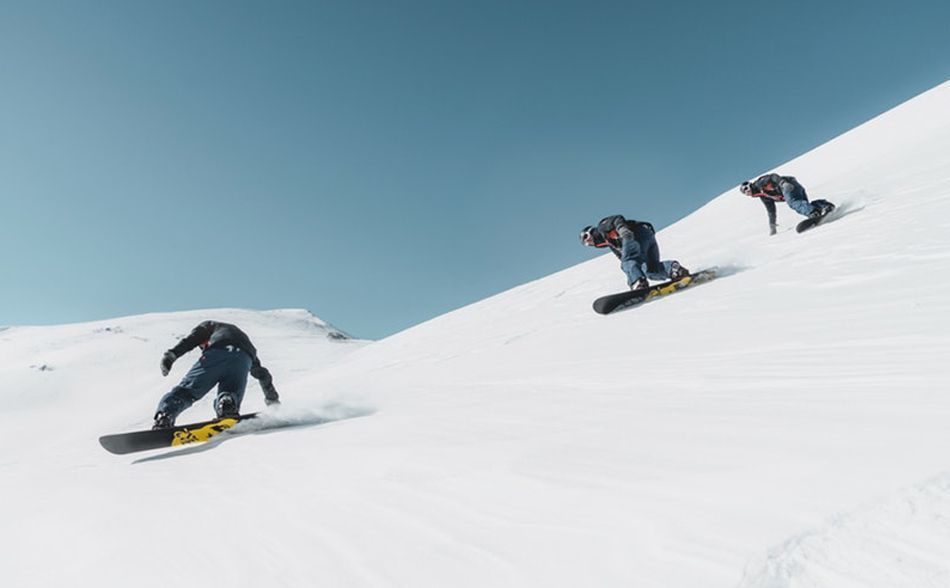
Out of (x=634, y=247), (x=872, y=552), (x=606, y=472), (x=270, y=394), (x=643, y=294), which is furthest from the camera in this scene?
(x=634, y=247)

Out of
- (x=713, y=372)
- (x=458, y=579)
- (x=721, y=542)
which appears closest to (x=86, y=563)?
(x=458, y=579)

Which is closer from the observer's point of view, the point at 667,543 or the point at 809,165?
the point at 667,543

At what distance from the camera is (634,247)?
22.8 feet

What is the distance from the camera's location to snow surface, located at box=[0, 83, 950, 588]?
1100 millimetres

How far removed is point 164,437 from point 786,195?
874 centimetres

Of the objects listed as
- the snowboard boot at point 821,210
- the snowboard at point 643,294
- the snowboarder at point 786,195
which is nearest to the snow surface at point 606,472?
the snowboard at point 643,294

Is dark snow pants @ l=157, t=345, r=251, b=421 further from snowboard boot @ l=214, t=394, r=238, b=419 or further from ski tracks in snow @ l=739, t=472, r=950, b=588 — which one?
ski tracks in snow @ l=739, t=472, r=950, b=588

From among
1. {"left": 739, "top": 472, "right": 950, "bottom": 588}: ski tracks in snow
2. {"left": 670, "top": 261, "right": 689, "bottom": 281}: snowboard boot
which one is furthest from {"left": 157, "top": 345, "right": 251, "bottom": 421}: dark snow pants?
{"left": 670, "top": 261, "right": 689, "bottom": 281}: snowboard boot

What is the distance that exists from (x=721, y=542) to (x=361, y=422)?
2.61 m

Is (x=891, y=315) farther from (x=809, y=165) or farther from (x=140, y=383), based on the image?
(x=140, y=383)

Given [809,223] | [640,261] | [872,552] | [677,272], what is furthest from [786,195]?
[872,552]

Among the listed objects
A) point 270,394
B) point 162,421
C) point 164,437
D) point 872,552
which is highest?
point 270,394

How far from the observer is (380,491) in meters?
1.81

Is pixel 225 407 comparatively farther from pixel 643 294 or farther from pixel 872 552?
pixel 643 294
